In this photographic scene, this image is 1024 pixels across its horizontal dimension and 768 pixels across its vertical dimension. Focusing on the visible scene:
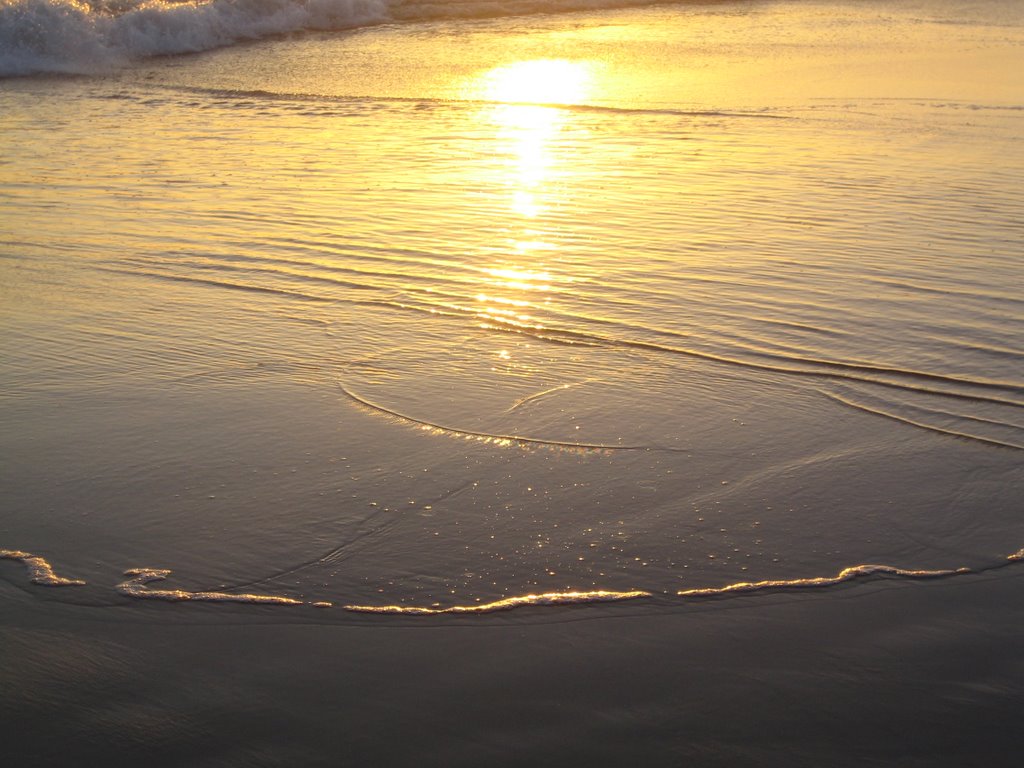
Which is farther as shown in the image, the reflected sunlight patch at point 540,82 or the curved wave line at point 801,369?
the reflected sunlight patch at point 540,82

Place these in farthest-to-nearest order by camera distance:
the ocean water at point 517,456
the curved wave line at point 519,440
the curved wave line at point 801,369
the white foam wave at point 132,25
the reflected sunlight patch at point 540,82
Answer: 1. the white foam wave at point 132,25
2. the reflected sunlight patch at point 540,82
3. the curved wave line at point 801,369
4. the curved wave line at point 519,440
5. the ocean water at point 517,456

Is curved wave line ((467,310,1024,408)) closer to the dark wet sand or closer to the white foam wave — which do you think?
the dark wet sand

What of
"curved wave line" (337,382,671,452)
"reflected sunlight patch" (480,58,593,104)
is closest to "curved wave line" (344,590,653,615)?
"curved wave line" (337,382,671,452)

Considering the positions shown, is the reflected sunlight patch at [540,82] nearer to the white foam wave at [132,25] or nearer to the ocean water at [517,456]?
the ocean water at [517,456]

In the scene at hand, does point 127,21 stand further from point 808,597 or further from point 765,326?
point 808,597

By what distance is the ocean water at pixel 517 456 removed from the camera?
8.82ft

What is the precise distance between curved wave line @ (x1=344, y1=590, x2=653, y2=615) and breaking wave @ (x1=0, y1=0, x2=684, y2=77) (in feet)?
52.4

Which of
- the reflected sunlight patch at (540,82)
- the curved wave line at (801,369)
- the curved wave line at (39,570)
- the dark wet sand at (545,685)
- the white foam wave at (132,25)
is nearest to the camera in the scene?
the dark wet sand at (545,685)

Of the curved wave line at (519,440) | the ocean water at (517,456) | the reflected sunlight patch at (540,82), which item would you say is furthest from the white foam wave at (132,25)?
the curved wave line at (519,440)

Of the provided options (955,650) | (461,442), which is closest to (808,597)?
(955,650)

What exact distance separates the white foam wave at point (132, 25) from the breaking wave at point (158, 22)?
0.05 feet

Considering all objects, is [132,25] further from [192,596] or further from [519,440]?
[192,596]

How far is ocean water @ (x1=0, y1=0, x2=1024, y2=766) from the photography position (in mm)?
2689

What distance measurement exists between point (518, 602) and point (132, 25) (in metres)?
18.2
